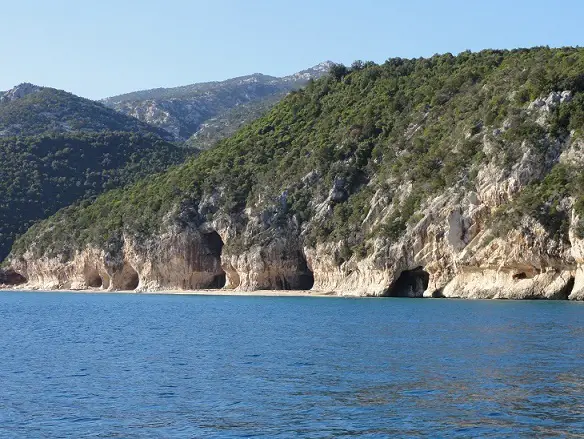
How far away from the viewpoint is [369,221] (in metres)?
80.9

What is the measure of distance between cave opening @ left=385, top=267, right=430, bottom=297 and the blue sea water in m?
27.0

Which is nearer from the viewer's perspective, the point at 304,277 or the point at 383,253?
the point at 383,253

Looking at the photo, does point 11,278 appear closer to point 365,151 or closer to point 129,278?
point 129,278

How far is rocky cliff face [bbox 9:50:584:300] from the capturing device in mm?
64500

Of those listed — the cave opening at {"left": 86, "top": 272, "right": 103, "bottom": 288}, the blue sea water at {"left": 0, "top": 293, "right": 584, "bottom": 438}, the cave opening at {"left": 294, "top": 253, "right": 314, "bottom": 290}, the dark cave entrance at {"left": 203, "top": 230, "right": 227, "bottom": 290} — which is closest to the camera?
the blue sea water at {"left": 0, "top": 293, "right": 584, "bottom": 438}

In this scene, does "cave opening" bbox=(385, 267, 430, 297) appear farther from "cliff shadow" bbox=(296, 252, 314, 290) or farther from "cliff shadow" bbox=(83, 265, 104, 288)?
"cliff shadow" bbox=(83, 265, 104, 288)

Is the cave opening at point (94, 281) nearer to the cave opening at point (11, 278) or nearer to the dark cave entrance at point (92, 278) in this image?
the dark cave entrance at point (92, 278)

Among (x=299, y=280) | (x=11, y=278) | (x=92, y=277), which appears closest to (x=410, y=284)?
(x=299, y=280)

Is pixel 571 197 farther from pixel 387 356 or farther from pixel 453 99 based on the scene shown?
pixel 387 356

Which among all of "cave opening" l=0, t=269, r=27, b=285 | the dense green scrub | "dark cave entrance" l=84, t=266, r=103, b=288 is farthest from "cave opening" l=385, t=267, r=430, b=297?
"cave opening" l=0, t=269, r=27, b=285

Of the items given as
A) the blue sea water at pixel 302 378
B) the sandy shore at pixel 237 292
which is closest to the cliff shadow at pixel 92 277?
the sandy shore at pixel 237 292

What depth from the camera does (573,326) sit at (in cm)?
4050

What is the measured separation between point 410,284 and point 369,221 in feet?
23.3

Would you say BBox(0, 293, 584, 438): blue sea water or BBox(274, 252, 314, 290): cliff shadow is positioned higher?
BBox(0, 293, 584, 438): blue sea water
